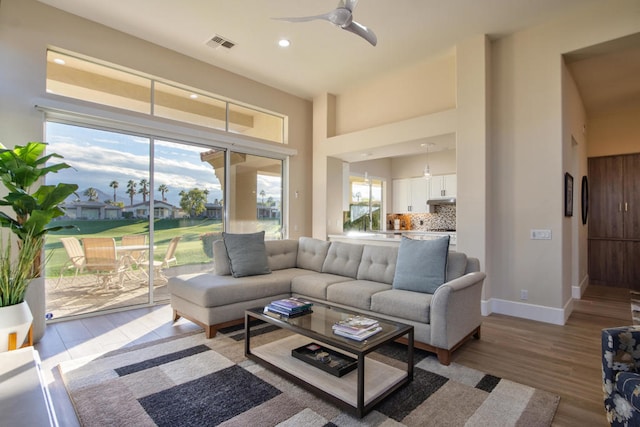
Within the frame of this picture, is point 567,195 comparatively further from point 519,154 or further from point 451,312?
point 451,312

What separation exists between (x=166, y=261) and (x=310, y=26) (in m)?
3.78

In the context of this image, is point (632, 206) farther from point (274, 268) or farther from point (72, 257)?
point (72, 257)

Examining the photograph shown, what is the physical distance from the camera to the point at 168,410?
80.2 inches

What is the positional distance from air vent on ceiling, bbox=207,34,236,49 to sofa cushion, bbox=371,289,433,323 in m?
3.84

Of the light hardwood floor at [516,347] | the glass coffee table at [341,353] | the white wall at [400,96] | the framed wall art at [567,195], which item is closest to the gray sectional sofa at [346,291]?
the light hardwood floor at [516,347]

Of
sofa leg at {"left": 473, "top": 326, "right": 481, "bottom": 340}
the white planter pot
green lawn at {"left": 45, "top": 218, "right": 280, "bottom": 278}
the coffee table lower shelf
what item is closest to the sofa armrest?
sofa leg at {"left": 473, "top": 326, "right": 481, "bottom": 340}

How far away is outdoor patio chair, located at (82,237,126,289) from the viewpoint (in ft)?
13.3

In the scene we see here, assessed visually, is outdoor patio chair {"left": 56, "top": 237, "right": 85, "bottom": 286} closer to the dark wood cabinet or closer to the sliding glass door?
the sliding glass door

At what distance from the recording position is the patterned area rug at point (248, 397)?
1.95 m

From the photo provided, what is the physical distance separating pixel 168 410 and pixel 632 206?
768 cm

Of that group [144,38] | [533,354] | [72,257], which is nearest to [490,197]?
[533,354]

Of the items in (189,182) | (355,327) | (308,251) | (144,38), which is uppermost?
(144,38)

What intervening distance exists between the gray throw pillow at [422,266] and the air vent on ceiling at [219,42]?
3.62 metres

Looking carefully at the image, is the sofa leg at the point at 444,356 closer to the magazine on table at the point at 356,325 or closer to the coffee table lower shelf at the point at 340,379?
the coffee table lower shelf at the point at 340,379
